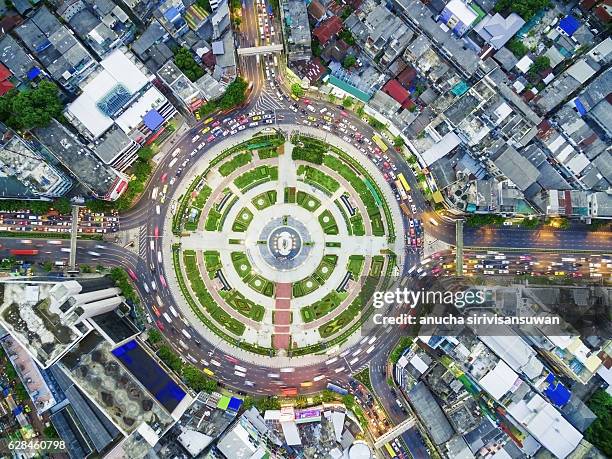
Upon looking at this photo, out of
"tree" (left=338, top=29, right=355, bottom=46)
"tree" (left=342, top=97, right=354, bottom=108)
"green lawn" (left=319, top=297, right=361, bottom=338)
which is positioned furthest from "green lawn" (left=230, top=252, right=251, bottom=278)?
"tree" (left=338, top=29, right=355, bottom=46)

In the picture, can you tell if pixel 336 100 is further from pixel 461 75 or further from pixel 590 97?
pixel 590 97

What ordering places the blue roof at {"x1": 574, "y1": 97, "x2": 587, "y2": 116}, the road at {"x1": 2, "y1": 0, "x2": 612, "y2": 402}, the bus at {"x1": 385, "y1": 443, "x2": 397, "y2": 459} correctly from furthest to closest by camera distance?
the blue roof at {"x1": 574, "y1": 97, "x2": 587, "y2": 116}
the road at {"x1": 2, "y1": 0, "x2": 612, "y2": 402}
the bus at {"x1": 385, "y1": 443, "x2": 397, "y2": 459}

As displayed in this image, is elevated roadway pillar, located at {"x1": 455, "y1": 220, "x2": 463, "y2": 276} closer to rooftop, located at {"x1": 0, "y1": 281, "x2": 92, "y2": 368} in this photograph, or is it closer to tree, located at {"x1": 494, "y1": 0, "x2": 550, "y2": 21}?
tree, located at {"x1": 494, "y1": 0, "x2": 550, "y2": 21}

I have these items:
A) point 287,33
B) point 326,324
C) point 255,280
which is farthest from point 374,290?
point 287,33

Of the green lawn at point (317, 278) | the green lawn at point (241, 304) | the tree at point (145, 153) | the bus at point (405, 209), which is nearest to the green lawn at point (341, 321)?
the green lawn at point (317, 278)

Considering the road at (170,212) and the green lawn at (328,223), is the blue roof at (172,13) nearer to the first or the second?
the road at (170,212)

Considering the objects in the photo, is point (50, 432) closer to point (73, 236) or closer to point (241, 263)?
point (73, 236)

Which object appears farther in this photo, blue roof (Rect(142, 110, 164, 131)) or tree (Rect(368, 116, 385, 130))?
tree (Rect(368, 116, 385, 130))
